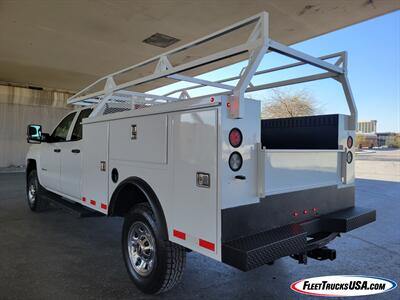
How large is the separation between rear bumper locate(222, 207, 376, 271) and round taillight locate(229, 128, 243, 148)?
2.27 ft

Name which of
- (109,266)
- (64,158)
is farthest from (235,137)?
(64,158)

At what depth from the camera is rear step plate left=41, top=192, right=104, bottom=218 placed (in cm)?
420

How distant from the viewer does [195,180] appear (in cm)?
241

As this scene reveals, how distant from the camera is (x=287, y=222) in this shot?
2.75 m

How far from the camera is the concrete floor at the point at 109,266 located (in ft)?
10.1

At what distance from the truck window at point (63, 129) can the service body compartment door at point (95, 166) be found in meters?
1.17

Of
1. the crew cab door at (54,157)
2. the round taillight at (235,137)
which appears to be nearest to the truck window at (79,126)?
the crew cab door at (54,157)

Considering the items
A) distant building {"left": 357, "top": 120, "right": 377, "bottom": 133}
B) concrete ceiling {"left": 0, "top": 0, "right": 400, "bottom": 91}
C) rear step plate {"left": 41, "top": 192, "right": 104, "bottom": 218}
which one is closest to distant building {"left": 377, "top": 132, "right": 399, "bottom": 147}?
distant building {"left": 357, "top": 120, "right": 377, "bottom": 133}

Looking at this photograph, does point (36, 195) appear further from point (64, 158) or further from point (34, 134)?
point (64, 158)

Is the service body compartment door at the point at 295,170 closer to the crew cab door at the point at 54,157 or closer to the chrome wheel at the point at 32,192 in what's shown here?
the crew cab door at the point at 54,157

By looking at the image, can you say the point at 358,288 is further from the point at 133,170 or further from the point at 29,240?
the point at 29,240

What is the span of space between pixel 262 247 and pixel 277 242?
0.57 ft

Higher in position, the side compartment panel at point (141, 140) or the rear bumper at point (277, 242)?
the side compartment panel at point (141, 140)

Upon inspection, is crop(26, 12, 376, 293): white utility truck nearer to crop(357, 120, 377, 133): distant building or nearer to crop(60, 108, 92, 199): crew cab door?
crop(60, 108, 92, 199): crew cab door
